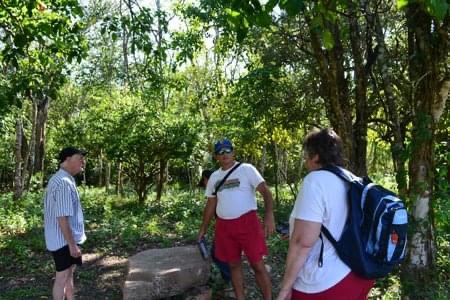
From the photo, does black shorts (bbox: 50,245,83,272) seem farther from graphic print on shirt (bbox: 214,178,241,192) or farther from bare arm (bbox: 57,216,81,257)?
graphic print on shirt (bbox: 214,178,241,192)

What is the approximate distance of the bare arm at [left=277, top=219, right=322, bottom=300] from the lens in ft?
8.29

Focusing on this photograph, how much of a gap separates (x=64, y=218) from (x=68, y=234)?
0.49ft

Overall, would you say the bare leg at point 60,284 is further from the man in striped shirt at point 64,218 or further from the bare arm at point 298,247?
the bare arm at point 298,247

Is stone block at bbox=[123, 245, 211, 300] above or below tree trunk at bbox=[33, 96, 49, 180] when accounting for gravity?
below

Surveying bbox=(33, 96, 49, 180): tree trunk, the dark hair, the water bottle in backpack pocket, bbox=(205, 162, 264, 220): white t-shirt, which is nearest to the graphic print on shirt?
bbox=(205, 162, 264, 220): white t-shirt

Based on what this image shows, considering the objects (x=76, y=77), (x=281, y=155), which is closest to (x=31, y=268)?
(x=76, y=77)

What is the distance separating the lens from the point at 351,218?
255 cm

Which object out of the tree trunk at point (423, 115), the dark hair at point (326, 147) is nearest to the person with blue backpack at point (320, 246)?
the dark hair at point (326, 147)

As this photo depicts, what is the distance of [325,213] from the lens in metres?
2.55

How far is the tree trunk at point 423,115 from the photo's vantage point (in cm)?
506

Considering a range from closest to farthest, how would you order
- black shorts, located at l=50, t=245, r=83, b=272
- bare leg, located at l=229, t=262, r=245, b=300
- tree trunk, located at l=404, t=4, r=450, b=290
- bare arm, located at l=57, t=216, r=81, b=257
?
bare arm, located at l=57, t=216, r=81, b=257
black shorts, located at l=50, t=245, r=83, b=272
bare leg, located at l=229, t=262, r=245, b=300
tree trunk, located at l=404, t=4, r=450, b=290

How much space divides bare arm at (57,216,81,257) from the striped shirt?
0.15ft

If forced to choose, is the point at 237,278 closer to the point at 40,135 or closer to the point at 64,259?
the point at 64,259

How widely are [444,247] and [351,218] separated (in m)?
5.26
